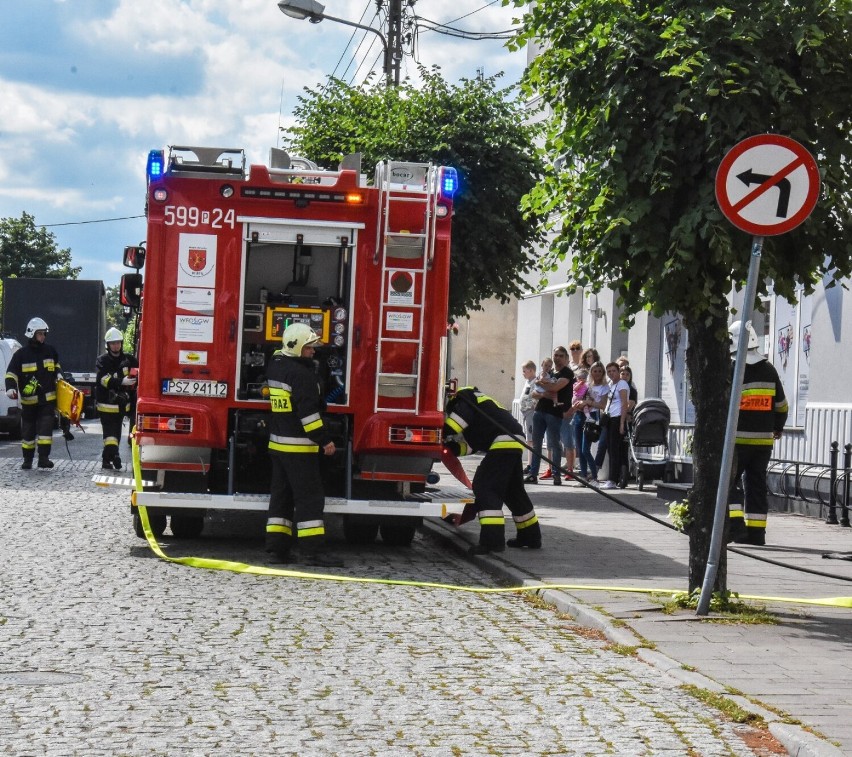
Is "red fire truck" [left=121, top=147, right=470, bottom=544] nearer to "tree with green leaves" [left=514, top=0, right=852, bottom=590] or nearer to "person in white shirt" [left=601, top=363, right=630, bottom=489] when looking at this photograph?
"tree with green leaves" [left=514, top=0, right=852, bottom=590]

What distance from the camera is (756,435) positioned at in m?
11.9

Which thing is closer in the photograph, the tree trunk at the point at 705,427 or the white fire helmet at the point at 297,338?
the tree trunk at the point at 705,427

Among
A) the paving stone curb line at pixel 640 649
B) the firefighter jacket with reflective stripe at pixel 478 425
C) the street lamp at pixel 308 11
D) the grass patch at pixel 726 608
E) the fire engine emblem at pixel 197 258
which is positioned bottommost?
the paving stone curb line at pixel 640 649

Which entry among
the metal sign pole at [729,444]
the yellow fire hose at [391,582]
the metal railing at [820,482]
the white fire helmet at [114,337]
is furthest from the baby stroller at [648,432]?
the metal sign pole at [729,444]

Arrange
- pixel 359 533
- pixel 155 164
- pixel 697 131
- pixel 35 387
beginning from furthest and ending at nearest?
pixel 35 387 < pixel 359 533 < pixel 155 164 < pixel 697 131

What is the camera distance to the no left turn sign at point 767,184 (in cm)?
748

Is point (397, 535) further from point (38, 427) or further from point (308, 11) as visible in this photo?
point (308, 11)

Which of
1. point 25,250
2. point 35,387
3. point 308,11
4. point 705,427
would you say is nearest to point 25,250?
point 25,250

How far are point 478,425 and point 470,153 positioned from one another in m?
7.96

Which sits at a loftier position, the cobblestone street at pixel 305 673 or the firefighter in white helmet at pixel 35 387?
the firefighter in white helmet at pixel 35 387

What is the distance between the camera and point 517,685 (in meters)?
6.28

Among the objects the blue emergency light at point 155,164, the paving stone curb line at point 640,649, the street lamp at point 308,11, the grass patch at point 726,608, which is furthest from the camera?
the street lamp at point 308,11

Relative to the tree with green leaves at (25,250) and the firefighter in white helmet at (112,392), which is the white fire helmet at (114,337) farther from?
the tree with green leaves at (25,250)

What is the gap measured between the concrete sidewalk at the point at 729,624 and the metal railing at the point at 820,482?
0.30m
